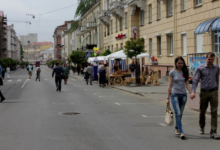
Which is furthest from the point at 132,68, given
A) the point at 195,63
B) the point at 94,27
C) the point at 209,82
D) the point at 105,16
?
the point at 94,27

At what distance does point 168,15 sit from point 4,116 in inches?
848

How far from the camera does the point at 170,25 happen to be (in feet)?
97.1

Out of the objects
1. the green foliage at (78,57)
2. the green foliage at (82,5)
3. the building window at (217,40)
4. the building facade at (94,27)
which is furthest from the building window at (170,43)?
the green foliage at (82,5)

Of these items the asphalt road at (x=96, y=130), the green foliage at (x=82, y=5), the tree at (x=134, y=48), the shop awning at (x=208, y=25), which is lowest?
the asphalt road at (x=96, y=130)

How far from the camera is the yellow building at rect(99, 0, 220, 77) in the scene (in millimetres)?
22844

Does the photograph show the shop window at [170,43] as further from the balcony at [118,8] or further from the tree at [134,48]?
the balcony at [118,8]

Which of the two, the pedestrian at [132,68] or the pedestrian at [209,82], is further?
the pedestrian at [132,68]

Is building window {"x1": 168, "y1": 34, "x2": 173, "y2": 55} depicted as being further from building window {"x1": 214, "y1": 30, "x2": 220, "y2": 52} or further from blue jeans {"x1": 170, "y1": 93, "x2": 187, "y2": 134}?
blue jeans {"x1": 170, "y1": 93, "x2": 187, "y2": 134}

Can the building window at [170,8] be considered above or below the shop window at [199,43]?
above

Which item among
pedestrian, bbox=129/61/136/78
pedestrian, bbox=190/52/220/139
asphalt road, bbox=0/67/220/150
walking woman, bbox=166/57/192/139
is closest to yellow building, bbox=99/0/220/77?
pedestrian, bbox=129/61/136/78

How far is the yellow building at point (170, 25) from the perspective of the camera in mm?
22844

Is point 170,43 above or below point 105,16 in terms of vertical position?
below

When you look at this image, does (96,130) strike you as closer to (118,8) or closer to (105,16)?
(118,8)

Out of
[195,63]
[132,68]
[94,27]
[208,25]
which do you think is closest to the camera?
[208,25]
